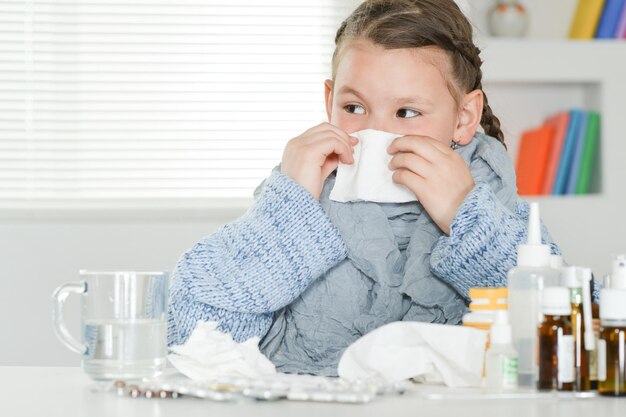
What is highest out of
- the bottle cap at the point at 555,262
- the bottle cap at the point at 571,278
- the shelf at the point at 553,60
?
the shelf at the point at 553,60

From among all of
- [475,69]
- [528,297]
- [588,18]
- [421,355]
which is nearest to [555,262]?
[528,297]

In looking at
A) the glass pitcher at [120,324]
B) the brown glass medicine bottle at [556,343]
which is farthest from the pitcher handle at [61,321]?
the brown glass medicine bottle at [556,343]

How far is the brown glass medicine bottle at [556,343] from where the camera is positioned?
920mm

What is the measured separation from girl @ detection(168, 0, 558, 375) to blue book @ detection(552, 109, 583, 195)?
151cm

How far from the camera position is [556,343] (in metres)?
0.92

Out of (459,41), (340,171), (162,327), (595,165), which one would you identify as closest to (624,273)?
(162,327)

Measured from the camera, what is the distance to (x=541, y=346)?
0.93 metres

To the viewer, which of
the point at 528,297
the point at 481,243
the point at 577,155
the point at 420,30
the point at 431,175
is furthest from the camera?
the point at 577,155

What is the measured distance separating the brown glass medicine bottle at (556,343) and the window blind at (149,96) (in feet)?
7.27

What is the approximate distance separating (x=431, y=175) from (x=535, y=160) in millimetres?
1733

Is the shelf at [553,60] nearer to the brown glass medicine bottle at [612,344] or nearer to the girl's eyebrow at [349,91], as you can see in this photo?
the girl's eyebrow at [349,91]

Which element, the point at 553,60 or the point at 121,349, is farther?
the point at 553,60

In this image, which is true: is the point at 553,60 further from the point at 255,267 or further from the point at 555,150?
the point at 255,267

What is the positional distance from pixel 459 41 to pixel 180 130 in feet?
5.45
